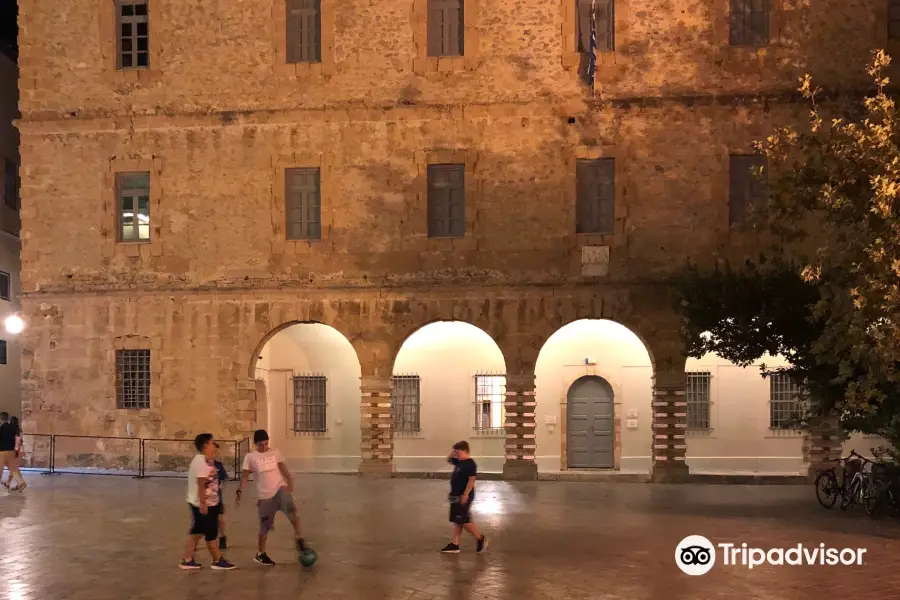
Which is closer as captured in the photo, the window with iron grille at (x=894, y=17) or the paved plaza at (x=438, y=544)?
the paved plaza at (x=438, y=544)

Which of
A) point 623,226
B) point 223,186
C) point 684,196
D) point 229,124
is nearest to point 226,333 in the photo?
point 223,186

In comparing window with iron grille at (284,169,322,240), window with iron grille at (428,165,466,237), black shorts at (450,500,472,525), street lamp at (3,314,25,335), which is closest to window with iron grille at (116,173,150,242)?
street lamp at (3,314,25,335)

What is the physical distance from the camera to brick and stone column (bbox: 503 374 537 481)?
1888 cm

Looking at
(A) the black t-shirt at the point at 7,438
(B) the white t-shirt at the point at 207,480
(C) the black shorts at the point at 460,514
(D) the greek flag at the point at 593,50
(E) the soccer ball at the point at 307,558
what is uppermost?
(D) the greek flag at the point at 593,50

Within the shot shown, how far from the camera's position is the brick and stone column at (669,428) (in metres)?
18.5

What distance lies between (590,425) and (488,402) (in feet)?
8.29

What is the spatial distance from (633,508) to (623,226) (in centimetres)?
659

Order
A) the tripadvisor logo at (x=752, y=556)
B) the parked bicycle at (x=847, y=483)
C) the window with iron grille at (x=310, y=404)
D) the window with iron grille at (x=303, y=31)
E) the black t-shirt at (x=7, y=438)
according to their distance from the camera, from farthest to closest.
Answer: the window with iron grille at (x=310, y=404) → the window with iron grille at (x=303, y=31) → the black t-shirt at (x=7, y=438) → the parked bicycle at (x=847, y=483) → the tripadvisor logo at (x=752, y=556)

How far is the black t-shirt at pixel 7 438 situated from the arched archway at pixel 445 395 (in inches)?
334

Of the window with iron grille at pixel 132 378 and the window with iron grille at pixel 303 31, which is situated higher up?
the window with iron grille at pixel 303 31

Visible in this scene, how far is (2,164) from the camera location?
2636 cm

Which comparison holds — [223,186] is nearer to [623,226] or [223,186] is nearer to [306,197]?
[306,197]

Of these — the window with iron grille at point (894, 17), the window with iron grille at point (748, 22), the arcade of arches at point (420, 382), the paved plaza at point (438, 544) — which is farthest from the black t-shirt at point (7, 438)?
the window with iron grille at point (894, 17)

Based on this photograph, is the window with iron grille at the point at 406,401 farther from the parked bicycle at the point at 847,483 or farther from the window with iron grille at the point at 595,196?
the parked bicycle at the point at 847,483
